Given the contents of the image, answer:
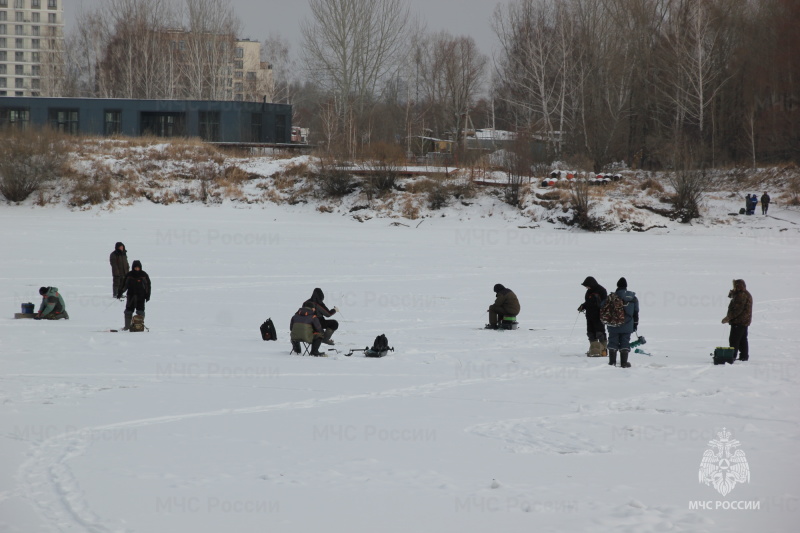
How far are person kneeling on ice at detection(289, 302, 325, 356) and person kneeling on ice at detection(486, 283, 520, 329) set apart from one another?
4336mm

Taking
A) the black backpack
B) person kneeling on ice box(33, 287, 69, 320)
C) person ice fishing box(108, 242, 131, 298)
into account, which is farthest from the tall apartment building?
the black backpack

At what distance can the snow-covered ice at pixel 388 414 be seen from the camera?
7059 mm

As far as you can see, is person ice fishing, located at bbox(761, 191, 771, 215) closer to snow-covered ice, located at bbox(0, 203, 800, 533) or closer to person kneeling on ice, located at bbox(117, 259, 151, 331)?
snow-covered ice, located at bbox(0, 203, 800, 533)

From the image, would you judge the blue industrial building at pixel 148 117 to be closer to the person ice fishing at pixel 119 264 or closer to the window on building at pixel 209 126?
the window on building at pixel 209 126

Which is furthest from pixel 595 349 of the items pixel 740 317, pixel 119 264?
pixel 119 264

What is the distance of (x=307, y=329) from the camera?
14.0m

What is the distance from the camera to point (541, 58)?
177ft

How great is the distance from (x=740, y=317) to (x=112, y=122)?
5184 cm

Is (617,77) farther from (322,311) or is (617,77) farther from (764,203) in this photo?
(322,311)

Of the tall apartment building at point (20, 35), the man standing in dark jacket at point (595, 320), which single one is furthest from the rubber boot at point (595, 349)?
the tall apartment building at point (20, 35)

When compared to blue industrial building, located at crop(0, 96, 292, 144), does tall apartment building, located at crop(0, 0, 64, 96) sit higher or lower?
higher

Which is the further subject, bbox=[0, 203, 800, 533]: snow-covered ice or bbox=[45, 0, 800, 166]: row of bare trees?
bbox=[45, 0, 800, 166]: row of bare trees

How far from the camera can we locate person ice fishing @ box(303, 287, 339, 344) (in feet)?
46.6

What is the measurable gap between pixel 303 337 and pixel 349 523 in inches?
288
